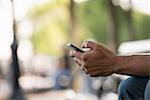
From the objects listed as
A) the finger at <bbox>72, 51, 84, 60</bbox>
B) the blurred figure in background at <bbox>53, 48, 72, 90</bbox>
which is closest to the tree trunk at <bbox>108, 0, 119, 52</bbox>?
the blurred figure in background at <bbox>53, 48, 72, 90</bbox>

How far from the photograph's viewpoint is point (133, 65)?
1.26 metres

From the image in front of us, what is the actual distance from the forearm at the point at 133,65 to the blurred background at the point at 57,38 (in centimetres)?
308

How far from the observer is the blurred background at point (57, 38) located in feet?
16.2

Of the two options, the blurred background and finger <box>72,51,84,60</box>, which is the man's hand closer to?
finger <box>72,51,84,60</box>

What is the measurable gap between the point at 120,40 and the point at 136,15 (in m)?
0.56

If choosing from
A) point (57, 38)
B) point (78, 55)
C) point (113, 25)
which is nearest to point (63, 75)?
point (113, 25)

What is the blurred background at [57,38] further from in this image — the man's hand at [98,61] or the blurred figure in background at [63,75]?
the man's hand at [98,61]

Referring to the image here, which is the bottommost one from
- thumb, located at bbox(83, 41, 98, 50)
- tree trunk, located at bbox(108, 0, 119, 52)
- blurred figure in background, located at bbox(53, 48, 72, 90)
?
blurred figure in background, located at bbox(53, 48, 72, 90)

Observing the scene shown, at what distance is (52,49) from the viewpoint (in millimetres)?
7891

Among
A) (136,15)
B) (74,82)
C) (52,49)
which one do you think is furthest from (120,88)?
(52,49)

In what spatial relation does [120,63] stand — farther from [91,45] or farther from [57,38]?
[57,38]

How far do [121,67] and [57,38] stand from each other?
6.63 m

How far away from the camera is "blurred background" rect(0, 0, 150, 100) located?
4.93 meters

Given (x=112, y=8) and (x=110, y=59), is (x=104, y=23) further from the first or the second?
(x=110, y=59)
